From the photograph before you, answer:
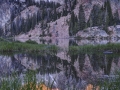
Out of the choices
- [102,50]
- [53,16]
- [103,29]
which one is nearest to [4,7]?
[53,16]

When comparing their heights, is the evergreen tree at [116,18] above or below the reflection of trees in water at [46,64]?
below

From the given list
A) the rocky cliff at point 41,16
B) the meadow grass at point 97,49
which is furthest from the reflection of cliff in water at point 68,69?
the rocky cliff at point 41,16

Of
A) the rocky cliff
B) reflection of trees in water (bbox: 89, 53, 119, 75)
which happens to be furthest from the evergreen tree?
reflection of trees in water (bbox: 89, 53, 119, 75)

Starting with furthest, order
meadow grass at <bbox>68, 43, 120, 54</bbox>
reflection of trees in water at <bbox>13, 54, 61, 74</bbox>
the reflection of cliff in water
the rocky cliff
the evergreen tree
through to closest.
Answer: the rocky cliff, the evergreen tree, meadow grass at <bbox>68, 43, 120, 54</bbox>, reflection of trees in water at <bbox>13, 54, 61, 74</bbox>, the reflection of cliff in water

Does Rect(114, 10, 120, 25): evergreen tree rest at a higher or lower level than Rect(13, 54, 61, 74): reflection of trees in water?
lower

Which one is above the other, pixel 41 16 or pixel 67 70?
pixel 67 70

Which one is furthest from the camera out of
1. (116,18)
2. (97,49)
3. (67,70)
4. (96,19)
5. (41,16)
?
(41,16)

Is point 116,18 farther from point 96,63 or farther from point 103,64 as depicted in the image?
point 103,64

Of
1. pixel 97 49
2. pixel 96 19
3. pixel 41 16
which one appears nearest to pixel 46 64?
pixel 97 49

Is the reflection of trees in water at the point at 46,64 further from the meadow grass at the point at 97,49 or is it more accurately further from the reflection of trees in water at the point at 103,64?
the meadow grass at the point at 97,49

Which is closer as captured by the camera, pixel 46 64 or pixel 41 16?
pixel 46 64

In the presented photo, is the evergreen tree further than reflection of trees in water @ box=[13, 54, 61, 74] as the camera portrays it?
Yes

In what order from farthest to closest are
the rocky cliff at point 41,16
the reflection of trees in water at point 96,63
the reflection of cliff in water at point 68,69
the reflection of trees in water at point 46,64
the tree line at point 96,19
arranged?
the rocky cliff at point 41,16, the tree line at point 96,19, the reflection of trees in water at point 96,63, the reflection of trees in water at point 46,64, the reflection of cliff in water at point 68,69

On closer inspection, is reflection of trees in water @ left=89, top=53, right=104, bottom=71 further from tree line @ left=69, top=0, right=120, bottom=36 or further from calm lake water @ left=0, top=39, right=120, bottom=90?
tree line @ left=69, top=0, right=120, bottom=36
